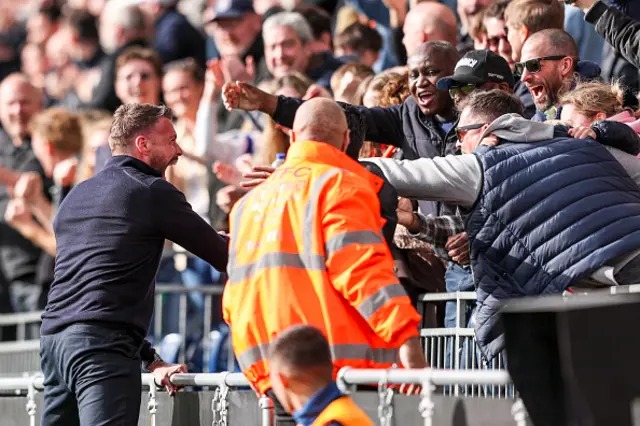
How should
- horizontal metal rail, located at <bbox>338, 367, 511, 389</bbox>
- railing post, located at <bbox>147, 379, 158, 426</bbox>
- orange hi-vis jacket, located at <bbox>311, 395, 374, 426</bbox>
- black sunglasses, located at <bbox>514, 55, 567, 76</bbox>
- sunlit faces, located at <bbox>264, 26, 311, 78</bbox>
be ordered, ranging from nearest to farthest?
horizontal metal rail, located at <bbox>338, 367, 511, 389</bbox>, orange hi-vis jacket, located at <bbox>311, 395, 374, 426</bbox>, railing post, located at <bbox>147, 379, 158, 426</bbox>, black sunglasses, located at <bbox>514, 55, 567, 76</bbox>, sunlit faces, located at <bbox>264, 26, 311, 78</bbox>

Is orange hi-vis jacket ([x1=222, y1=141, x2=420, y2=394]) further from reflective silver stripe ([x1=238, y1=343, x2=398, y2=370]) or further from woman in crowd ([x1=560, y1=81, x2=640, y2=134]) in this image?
woman in crowd ([x1=560, y1=81, x2=640, y2=134])

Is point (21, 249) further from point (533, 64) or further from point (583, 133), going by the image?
point (583, 133)

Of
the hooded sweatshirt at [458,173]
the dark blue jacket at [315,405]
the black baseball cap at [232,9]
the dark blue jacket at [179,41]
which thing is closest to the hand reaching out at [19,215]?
the dark blue jacket at [179,41]

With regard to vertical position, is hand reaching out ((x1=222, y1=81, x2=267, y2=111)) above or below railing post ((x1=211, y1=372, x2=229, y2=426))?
above

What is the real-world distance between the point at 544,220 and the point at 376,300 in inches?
37.6

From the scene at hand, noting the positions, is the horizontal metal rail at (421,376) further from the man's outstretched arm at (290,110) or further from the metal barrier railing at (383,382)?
the man's outstretched arm at (290,110)

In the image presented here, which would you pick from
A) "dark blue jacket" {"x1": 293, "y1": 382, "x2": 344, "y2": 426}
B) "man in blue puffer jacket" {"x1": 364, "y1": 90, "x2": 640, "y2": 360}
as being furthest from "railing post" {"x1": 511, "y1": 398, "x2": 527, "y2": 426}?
"man in blue puffer jacket" {"x1": 364, "y1": 90, "x2": 640, "y2": 360}

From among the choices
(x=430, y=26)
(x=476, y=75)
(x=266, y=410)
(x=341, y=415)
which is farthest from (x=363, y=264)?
(x=430, y=26)

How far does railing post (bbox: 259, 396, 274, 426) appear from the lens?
5527mm

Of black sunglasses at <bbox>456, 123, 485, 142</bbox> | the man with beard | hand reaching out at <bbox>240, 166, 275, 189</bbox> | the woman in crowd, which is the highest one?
the man with beard

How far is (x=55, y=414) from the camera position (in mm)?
6387

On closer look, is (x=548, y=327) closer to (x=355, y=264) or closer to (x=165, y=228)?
(x=355, y=264)

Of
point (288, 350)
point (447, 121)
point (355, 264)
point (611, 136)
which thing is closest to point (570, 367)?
point (288, 350)

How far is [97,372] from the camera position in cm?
609
